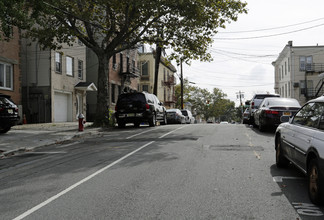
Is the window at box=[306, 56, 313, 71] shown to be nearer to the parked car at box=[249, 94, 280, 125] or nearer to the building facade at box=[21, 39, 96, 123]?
the parked car at box=[249, 94, 280, 125]

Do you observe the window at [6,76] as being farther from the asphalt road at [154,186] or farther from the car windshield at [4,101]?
the asphalt road at [154,186]

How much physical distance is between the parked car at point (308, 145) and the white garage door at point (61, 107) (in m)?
→ 21.5

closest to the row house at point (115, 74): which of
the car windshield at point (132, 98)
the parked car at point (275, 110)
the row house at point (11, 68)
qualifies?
the row house at point (11, 68)

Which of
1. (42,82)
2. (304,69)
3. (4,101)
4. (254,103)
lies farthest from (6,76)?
(304,69)

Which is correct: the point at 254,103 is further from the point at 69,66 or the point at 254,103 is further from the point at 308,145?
the point at 69,66

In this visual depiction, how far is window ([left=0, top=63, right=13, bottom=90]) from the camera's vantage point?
2080 centimetres

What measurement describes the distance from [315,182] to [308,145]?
0.60 meters

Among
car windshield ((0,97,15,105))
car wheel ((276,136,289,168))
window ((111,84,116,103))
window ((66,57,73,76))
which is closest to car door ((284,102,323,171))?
car wheel ((276,136,289,168))

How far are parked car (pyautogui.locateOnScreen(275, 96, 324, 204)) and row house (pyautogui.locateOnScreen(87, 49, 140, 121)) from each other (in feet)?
87.6

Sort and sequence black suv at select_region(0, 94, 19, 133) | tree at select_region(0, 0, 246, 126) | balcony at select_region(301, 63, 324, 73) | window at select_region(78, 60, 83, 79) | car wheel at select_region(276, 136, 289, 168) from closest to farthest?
car wheel at select_region(276, 136, 289, 168) < black suv at select_region(0, 94, 19, 133) < tree at select_region(0, 0, 246, 126) < window at select_region(78, 60, 83, 79) < balcony at select_region(301, 63, 324, 73)

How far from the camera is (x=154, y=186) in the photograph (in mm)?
5488

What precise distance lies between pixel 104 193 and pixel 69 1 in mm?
15922

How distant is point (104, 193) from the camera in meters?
5.12

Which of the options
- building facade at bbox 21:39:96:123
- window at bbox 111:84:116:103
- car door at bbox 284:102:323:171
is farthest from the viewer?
window at bbox 111:84:116:103
